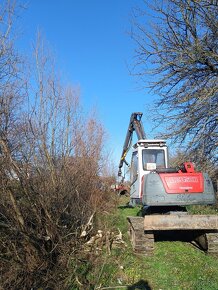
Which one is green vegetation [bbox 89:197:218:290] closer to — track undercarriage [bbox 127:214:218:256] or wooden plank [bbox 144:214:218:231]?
track undercarriage [bbox 127:214:218:256]

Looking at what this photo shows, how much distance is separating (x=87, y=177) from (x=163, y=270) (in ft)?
11.2

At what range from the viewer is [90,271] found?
18.7 ft

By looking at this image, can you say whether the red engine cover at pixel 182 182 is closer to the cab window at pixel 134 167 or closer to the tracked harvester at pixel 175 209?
the tracked harvester at pixel 175 209

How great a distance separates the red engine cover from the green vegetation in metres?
1.27

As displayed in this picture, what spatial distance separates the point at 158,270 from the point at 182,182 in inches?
93.1

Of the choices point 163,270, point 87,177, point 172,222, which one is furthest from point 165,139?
point 163,270

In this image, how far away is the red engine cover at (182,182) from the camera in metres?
7.90

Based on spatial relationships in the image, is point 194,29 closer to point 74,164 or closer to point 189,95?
point 189,95

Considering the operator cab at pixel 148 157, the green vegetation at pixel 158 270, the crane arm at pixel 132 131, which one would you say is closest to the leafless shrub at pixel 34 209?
the green vegetation at pixel 158 270

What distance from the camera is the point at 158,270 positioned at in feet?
20.3

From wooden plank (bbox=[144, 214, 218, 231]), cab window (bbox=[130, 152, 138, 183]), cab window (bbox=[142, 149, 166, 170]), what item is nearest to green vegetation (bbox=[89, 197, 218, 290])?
wooden plank (bbox=[144, 214, 218, 231])

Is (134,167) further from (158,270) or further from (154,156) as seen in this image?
(158,270)

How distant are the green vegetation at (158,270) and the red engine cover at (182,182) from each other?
1274mm

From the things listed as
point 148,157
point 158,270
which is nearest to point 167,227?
point 158,270
